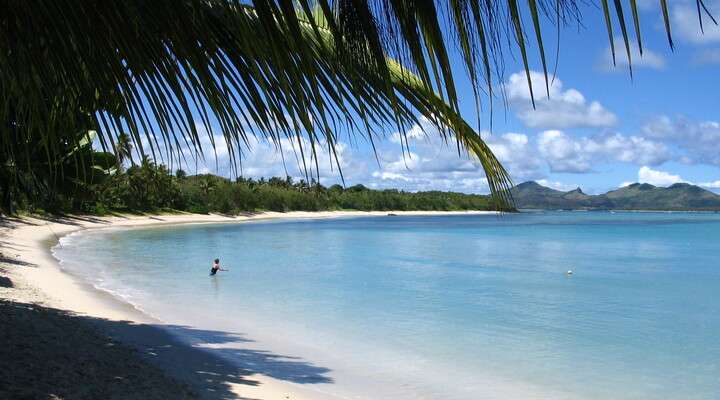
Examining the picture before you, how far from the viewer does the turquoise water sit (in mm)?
9742

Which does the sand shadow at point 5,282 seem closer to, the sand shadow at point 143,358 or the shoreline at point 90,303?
the shoreline at point 90,303

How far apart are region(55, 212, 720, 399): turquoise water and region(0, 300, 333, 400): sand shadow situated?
228mm

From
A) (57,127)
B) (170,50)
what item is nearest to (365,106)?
(170,50)

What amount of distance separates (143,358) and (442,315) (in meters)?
9.56

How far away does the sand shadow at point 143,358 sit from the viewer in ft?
19.0

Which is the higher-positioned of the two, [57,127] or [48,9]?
[48,9]

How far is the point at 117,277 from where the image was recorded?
18453 mm

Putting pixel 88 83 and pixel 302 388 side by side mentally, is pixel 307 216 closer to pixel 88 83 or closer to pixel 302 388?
pixel 302 388

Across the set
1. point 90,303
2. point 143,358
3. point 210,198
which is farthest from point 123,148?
point 210,198

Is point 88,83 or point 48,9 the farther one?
point 88,83

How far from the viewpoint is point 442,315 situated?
51.8 ft

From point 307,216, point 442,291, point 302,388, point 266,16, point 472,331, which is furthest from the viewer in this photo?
point 307,216

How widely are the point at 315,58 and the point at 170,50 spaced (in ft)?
0.91

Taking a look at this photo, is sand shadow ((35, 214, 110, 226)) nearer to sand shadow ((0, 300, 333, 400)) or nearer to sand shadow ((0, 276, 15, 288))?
sand shadow ((0, 276, 15, 288))
